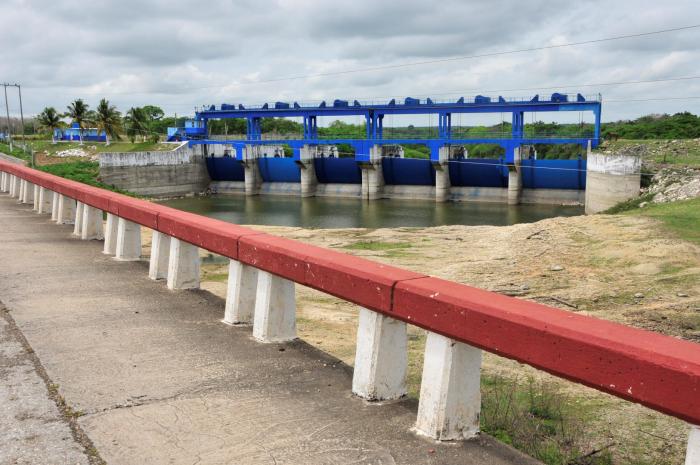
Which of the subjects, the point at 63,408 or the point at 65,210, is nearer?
the point at 63,408

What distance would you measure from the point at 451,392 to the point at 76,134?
9370 centimetres

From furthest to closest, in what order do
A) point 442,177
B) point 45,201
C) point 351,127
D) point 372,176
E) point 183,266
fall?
point 351,127, point 372,176, point 442,177, point 45,201, point 183,266

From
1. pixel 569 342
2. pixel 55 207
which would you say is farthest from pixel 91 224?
pixel 569 342

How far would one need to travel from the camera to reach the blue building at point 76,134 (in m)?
86.0

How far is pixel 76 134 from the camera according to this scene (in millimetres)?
88438

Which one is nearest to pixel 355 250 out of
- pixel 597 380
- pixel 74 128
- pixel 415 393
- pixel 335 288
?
pixel 415 393

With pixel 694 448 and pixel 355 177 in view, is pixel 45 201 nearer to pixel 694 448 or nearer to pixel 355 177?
pixel 694 448

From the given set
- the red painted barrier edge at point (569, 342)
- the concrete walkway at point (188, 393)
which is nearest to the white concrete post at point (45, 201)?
the concrete walkway at point (188, 393)

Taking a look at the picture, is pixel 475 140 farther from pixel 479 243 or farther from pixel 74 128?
pixel 74 128

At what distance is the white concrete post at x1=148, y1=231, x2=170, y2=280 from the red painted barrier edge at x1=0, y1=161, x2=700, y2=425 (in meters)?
3.00

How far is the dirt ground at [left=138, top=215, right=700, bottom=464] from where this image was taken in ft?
22.5

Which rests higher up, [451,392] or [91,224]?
[91,224]

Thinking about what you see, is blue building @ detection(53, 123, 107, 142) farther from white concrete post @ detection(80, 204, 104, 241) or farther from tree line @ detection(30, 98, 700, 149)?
white concrete post @ detection(80, 204, 104, 241)

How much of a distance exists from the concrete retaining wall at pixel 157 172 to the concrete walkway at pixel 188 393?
53071 millimetres
